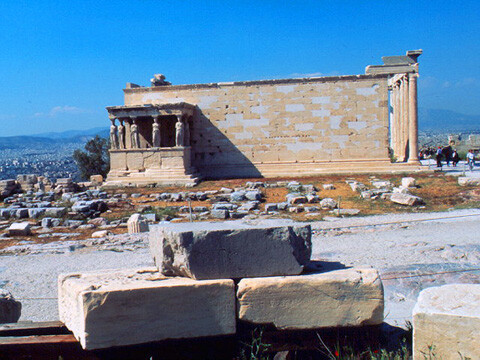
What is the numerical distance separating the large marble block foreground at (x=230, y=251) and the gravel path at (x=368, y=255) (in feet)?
1.97

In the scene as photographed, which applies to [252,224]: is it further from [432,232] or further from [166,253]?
[432,232]

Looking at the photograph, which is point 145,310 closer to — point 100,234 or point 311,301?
point 311,301

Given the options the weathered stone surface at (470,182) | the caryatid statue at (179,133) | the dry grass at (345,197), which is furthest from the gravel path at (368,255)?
the caryatid statue at (179,133)

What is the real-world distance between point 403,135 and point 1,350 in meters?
20.5

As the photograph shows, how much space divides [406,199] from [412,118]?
8787 mm

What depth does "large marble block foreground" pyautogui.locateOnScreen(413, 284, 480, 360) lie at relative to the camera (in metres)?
3.39

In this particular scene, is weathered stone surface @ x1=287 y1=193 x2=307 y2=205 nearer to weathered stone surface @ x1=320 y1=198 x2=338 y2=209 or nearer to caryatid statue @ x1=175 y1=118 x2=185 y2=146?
weathered stone surface @ x1=320 y1=198 x2=338 y2=209

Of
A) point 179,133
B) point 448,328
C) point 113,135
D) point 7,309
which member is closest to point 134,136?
point 113,135

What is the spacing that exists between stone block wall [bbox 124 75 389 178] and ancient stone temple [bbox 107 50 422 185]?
41 mm

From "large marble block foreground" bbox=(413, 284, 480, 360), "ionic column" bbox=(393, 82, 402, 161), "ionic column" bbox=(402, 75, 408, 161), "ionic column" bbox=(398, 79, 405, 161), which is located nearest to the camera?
Result: "large marble block foreground" bbox=(413, 284, 480, 360)

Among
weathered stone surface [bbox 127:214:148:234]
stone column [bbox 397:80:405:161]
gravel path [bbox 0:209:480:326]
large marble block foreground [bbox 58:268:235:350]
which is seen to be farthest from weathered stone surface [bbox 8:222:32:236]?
stone column [bbox 397:80:405:161]

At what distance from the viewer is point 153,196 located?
16719 mm

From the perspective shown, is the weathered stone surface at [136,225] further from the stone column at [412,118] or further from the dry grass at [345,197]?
the stone column at [412,118]

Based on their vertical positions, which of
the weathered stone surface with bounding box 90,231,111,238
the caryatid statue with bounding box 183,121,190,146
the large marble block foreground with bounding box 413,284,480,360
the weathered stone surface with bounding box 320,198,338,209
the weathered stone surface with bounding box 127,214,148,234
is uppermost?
the caryatid statue with bounding box 183,121,190,146
